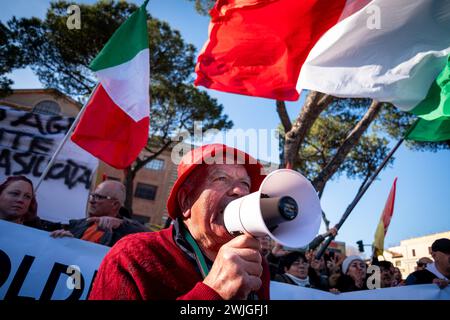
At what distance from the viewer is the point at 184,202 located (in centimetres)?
147

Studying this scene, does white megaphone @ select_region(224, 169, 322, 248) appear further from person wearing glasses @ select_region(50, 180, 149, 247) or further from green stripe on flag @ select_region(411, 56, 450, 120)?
green stripe on flag @ select_region(411, 56, 450, 120)

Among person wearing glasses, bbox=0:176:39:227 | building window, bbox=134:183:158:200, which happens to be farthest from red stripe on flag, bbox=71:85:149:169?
building window, bbox=134:183:158:200

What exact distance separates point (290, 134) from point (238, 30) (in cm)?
392

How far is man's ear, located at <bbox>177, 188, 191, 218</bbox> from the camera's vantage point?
4.71ft

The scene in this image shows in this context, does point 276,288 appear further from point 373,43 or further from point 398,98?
point 373,43

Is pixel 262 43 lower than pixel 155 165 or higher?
lower

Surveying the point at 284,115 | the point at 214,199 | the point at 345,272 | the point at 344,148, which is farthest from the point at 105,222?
the point at 344,148

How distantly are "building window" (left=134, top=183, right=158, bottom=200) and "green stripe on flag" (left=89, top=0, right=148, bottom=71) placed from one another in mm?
25048

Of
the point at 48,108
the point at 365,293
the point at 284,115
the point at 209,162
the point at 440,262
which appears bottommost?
the point at 365,293

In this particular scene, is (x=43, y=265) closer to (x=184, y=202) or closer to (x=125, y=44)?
(x=184, y=202)

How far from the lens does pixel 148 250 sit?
4.19 feet

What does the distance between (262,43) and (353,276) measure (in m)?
3.75

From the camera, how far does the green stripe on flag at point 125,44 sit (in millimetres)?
3473
